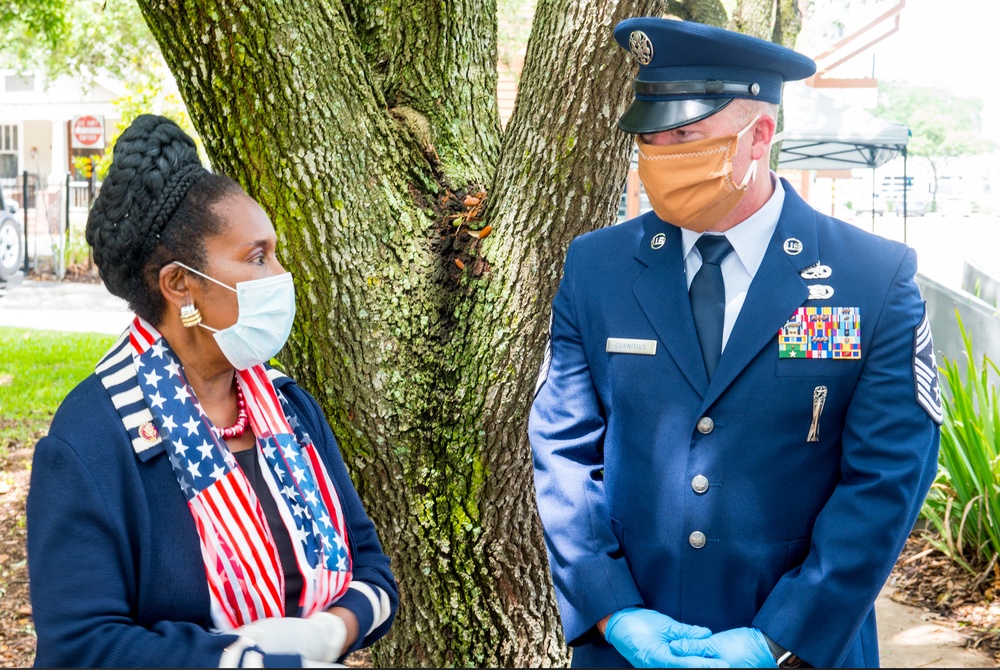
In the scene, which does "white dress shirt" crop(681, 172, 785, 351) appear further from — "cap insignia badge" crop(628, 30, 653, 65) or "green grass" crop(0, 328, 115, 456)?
"green grass" crop(0, 328, 115, 456)

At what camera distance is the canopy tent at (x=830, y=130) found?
45.2 feet

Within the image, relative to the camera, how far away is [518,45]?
16.1 m

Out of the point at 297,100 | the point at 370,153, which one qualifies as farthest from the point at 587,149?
the point at 297,100

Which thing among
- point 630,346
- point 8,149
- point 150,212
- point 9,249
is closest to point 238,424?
point 150,212

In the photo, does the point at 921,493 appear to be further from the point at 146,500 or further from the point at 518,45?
the point at 518,45

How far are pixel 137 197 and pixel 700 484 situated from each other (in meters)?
1.27

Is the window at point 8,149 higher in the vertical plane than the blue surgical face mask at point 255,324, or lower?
lower

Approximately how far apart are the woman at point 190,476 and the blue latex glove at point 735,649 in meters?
0.63

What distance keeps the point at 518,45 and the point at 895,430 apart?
14858mm

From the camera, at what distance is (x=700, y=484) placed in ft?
7.03

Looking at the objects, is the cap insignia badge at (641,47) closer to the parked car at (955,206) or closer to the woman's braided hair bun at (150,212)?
the woman's braided hair bun at (150,212)

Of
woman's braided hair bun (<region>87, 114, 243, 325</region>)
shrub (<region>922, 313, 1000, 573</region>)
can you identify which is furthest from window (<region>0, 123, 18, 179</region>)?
woman's braided hair bun (<region>87, 114, 243, 325</region>)

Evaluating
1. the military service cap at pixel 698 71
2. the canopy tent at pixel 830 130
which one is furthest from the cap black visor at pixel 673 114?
the canopy tent at pixel 830 130

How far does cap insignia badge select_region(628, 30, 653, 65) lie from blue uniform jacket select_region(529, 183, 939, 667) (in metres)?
0.43
